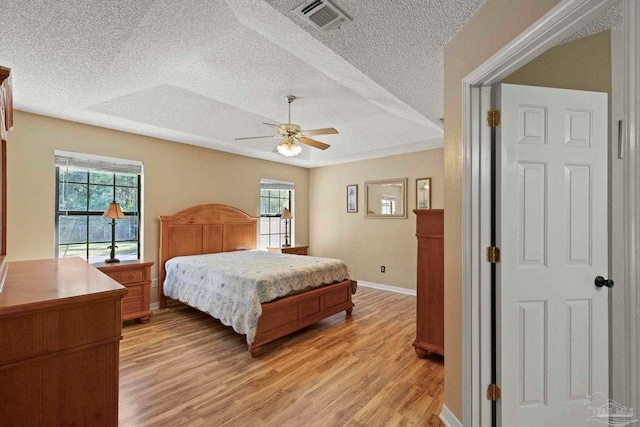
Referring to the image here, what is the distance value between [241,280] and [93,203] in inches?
96.9

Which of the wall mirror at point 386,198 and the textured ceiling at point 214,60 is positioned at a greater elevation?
the textured ceiling at point 214,60

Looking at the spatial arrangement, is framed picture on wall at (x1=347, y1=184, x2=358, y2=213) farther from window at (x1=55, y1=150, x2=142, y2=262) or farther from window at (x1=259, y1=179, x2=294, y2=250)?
window at (x1=55, y1=150, x2=142, y2=262)

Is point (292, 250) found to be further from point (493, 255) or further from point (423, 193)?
point (493, 255)

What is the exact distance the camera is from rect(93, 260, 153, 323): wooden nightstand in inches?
132

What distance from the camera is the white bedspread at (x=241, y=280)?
109 inches

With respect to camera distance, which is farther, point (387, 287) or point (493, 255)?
point (387, 287)

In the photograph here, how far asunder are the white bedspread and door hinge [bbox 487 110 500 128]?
7.42 feet

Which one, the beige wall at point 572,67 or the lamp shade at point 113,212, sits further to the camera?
the lamp shade at point 113,212

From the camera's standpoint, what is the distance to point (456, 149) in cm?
172

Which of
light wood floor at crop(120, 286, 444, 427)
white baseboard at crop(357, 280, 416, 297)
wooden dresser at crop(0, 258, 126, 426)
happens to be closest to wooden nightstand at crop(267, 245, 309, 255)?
white baseboard at crop(357, 280, 416, 297)

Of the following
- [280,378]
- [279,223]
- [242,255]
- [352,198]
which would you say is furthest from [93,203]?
[352,198]

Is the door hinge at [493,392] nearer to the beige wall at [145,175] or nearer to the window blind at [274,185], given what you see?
the beige wall at [145,175]

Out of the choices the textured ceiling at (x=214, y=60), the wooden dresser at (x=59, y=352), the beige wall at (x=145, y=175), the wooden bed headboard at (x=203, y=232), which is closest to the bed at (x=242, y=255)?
the wooden bed headboard at (x=203, y=232)

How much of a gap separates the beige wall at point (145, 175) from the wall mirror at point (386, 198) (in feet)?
5.49
